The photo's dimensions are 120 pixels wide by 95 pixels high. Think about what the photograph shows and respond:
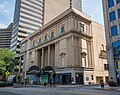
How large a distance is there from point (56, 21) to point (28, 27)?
2148 inches

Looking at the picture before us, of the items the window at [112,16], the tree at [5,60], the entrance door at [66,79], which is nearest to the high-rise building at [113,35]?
the window at [112,16]

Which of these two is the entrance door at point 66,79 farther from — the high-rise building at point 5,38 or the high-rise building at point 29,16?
the high-rise building at point 5,38

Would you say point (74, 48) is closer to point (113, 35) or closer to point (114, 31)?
point (113, 35)

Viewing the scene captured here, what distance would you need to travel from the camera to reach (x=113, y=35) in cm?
3350

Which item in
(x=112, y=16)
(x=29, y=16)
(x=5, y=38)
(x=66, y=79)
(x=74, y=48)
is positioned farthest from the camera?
(x=5, y=38)

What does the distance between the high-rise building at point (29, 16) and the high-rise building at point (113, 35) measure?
69029mm

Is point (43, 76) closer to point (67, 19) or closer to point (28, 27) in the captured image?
point (67, 19)

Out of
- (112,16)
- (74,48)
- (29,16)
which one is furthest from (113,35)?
(29,16)

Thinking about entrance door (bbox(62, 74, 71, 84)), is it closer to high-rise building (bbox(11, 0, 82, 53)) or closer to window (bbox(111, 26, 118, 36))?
window (bbox(111, 26, 118, 36))

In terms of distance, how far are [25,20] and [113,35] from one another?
7459 centimetres

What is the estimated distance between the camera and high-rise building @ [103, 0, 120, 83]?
31516mm

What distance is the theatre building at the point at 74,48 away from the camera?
128 ft

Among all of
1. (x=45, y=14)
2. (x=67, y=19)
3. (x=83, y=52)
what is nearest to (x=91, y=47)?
(x=83, y=52)

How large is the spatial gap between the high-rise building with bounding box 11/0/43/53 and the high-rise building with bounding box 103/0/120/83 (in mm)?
68911
